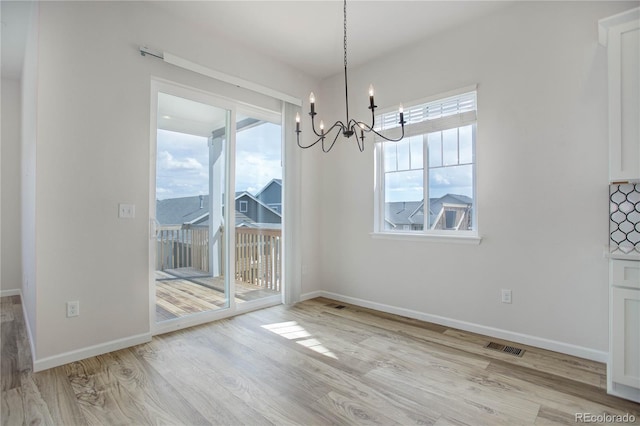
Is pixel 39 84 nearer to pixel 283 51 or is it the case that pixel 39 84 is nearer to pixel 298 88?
pixel 283 51

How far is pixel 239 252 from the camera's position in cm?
370

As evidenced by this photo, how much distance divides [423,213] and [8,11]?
454cm

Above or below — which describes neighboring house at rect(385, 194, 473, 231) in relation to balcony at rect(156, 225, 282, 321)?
above

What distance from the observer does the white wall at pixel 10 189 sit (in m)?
4.49

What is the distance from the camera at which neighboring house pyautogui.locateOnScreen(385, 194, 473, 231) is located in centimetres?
324

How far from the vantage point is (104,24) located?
259 centimetres

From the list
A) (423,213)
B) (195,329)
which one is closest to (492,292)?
(423,213)

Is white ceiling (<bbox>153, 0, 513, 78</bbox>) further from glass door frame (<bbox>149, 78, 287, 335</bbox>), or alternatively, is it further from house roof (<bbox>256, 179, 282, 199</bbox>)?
house roof (<bbox>256, 179, 282, 199</bbox>)

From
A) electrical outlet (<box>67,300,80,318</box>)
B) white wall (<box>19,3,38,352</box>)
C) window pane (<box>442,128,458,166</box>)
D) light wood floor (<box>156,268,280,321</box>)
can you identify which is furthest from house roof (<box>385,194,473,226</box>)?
white wall (<box>19,3,38,352</box>)

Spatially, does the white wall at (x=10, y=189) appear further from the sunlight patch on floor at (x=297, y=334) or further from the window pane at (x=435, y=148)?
the window pane at (x=435, y=148)

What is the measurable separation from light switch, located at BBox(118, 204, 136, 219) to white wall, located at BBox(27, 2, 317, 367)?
45 mm

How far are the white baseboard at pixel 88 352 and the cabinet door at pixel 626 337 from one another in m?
3.51

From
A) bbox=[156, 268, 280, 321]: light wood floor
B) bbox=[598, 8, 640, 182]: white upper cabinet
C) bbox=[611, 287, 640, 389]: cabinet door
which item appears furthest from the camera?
bbox=[156, 268, 280, 321]: light wood floor

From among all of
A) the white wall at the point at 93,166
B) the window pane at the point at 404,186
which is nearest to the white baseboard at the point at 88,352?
the white wall at the point at 93,166
